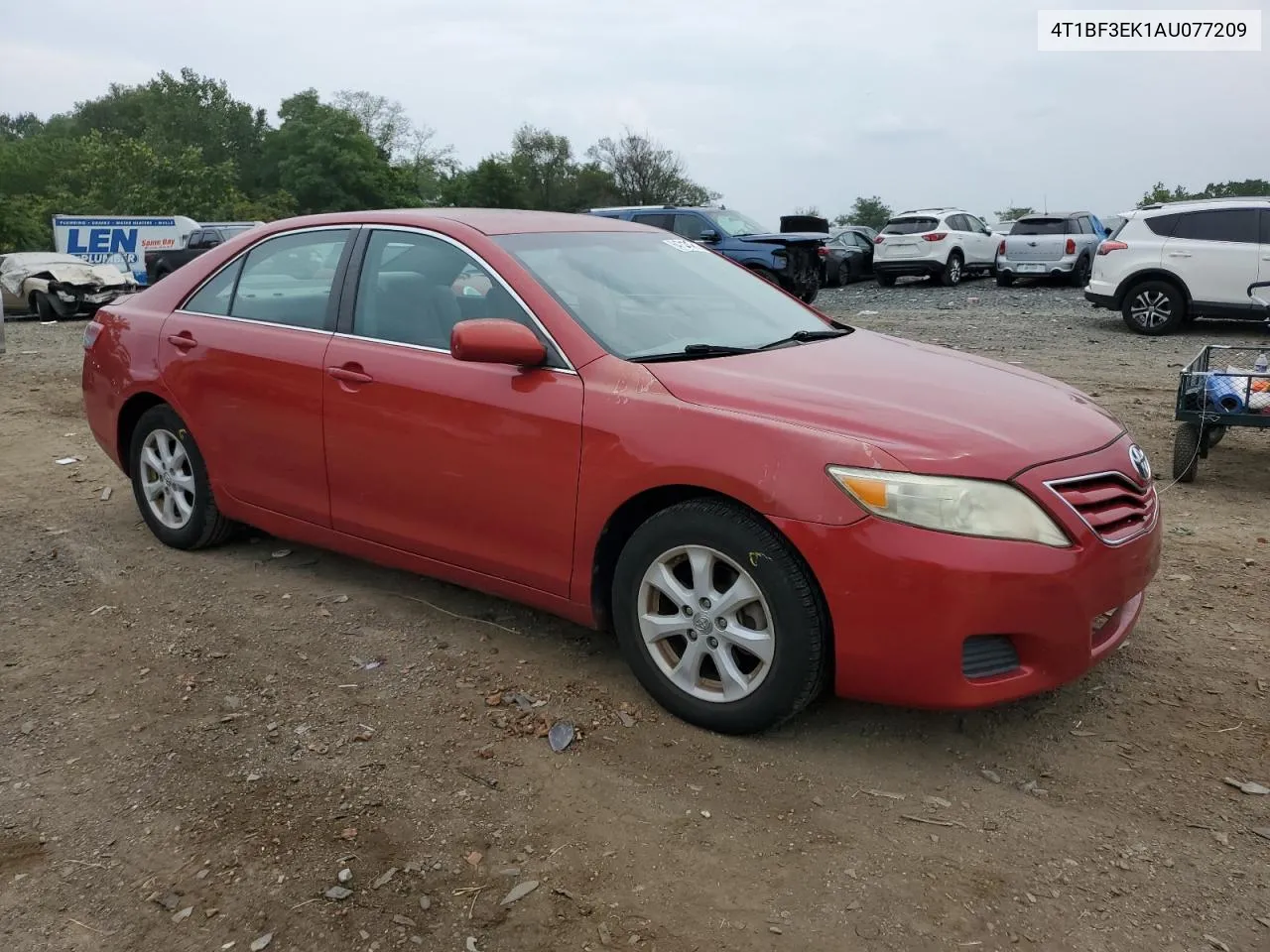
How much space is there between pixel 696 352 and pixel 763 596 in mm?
944

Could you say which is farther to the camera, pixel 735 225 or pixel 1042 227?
A: pixel 1042 227

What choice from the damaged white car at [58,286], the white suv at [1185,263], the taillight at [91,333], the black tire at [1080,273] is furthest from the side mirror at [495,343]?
the black tire at [1080,273]

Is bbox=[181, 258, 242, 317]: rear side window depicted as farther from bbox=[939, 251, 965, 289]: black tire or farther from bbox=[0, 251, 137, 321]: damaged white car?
bbox=[939, 251, 965, 289]: black tire

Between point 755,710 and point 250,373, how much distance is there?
2.57 m

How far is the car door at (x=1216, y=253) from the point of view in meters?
13.0

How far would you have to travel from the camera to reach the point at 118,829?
9.34ft

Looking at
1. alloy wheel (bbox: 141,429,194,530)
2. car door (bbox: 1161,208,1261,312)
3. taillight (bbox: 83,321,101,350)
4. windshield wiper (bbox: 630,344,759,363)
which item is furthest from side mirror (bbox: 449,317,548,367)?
car door (bbox: 1161,208,1261,312)

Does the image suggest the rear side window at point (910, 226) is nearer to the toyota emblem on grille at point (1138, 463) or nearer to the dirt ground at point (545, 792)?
the dirt ground at point (545, 792)

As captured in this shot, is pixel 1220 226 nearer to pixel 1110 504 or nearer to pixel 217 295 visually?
pixel 1110 504

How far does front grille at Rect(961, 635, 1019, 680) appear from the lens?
2.90m

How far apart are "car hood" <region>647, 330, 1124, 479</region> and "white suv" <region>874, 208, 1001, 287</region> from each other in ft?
65.7

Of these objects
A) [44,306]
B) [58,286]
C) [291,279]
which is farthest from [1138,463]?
[44,306]

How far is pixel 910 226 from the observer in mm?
23016

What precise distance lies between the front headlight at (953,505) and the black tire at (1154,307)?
12.2 meters
